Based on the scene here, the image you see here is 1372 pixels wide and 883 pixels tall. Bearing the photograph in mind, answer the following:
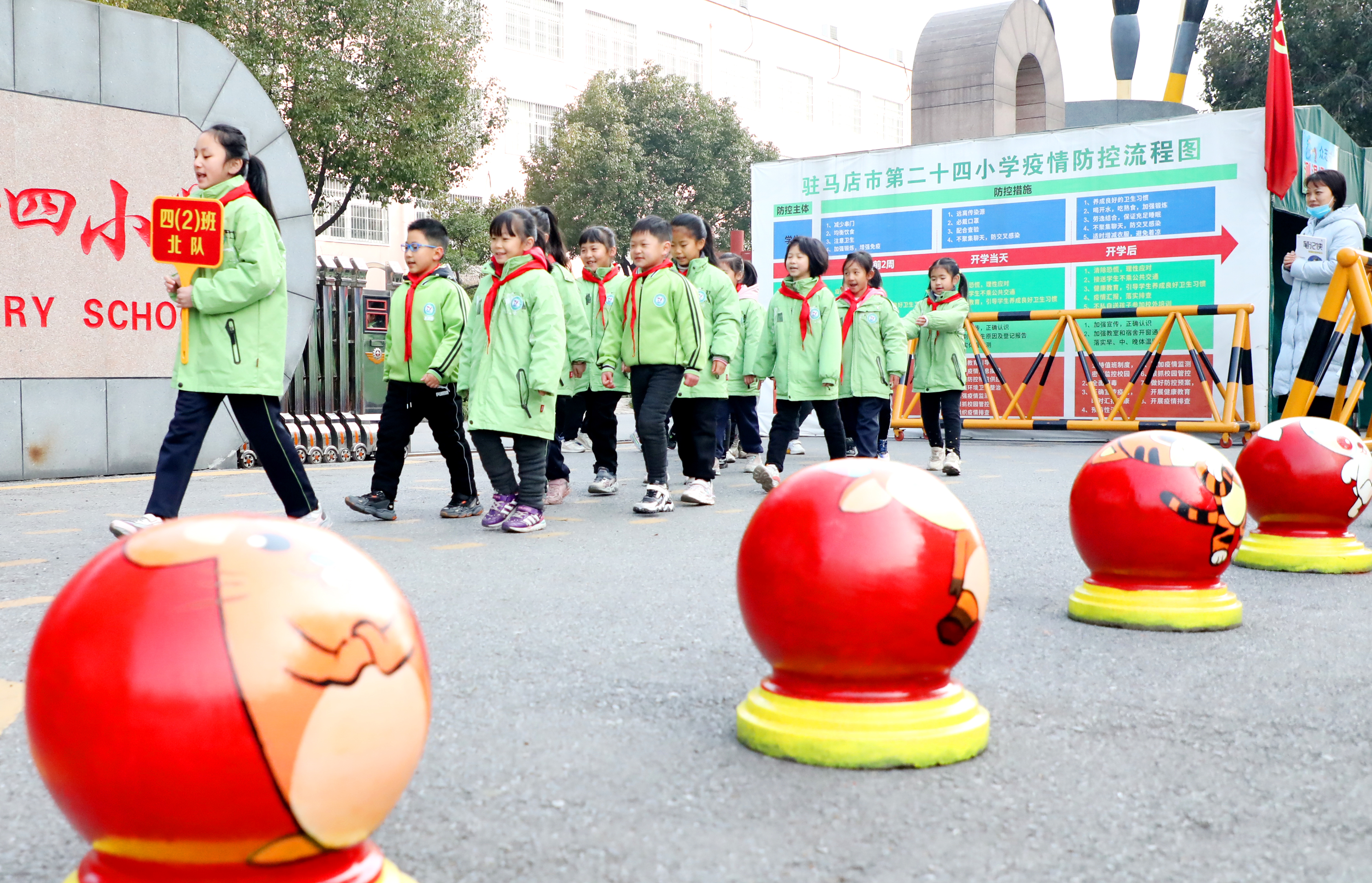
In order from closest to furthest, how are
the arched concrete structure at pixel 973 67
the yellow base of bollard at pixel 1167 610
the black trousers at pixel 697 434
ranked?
1. the yellow base of bollard at pixel 1167 610
2. the black trousers at pixel 697 434
3. the arched concrete structure at pixel 973 67

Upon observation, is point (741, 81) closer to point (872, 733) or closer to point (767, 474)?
point (767, 474)

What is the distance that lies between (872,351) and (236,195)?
198 inches

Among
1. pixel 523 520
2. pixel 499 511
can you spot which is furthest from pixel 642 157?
pixel 523 520

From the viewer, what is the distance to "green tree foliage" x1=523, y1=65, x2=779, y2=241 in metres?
31.7

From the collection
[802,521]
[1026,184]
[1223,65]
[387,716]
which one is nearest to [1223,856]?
[802,521]

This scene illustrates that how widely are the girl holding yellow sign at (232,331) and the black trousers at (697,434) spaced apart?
2615mm

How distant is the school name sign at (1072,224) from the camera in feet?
42.6

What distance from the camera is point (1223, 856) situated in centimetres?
216

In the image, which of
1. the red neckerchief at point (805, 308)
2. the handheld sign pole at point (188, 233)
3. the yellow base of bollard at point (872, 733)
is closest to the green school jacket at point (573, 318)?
the red neckerchief at point (805, 308)

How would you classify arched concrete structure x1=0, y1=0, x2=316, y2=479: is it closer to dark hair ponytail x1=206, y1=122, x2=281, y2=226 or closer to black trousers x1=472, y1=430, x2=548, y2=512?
dark hair ponytail x1=206, y1=122, x2=281, y2=226

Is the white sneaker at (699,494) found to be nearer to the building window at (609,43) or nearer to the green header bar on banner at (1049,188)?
the green header bar on banner at (1049,188)

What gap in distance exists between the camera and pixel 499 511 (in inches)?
260

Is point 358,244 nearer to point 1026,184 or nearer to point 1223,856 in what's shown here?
point 1026,184

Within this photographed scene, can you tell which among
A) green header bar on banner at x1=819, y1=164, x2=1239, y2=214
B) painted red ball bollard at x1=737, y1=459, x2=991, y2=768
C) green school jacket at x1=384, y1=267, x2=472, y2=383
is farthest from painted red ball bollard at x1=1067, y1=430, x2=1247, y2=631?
green header bar on banner at x1=819, y1=164, x2=1239, y2=214
